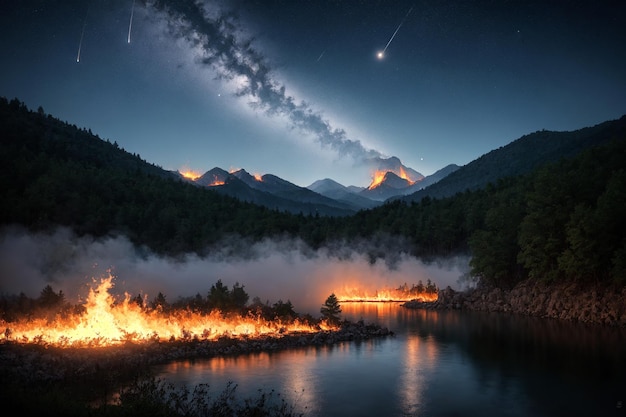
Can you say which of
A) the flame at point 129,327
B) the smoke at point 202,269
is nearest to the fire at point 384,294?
the smoke at point 202,269

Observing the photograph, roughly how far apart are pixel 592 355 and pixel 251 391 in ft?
89.2

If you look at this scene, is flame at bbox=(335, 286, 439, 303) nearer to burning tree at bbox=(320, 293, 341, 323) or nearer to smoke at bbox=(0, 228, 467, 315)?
smoke at bbox=(0, 228, 467, 315)

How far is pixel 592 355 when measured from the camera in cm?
4166

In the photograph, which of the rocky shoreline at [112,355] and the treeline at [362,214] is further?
the treeline at [362,214]

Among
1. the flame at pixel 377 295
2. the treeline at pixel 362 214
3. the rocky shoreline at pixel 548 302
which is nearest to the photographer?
the rocky shoreline at pixel 548 302

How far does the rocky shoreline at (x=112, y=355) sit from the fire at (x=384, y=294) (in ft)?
183

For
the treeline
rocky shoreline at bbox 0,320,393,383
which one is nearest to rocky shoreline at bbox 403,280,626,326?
the treeline

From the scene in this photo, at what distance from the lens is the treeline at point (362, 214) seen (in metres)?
65.6

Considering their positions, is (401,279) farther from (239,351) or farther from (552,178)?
(239,351)

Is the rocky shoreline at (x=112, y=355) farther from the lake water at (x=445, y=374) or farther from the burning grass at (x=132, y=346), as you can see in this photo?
the lake water at (x=445, y=374)

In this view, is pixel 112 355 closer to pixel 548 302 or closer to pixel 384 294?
pixel 548 302

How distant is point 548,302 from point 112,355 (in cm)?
5468

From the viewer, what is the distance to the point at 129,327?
146 feet

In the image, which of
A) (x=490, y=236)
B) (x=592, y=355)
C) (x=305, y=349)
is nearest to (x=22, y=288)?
(x=305, y=349)
